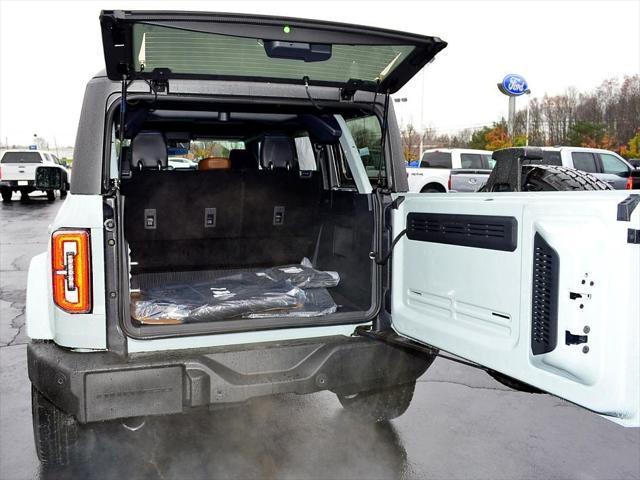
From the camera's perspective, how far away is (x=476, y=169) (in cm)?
1875

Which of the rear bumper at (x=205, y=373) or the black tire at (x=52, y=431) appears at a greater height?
the rear bumper at (x=205, y=373)

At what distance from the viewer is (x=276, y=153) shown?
4.84m

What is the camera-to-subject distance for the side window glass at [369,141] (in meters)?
3.71

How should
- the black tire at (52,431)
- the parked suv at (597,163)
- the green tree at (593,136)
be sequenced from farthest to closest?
the green tree at (593,136), the parked suv at (597,163), the black tire at (52,431)

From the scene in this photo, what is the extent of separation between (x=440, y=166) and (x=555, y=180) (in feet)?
51.8

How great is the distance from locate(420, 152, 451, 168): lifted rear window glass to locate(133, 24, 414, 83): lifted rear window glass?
1594cm

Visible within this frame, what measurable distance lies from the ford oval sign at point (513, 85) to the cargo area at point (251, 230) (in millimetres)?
31917

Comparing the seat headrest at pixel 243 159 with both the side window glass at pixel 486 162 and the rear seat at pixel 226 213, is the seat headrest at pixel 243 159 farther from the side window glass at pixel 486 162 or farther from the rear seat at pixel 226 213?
the side window glass at pixel 486 162

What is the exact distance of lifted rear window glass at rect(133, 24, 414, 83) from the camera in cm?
276

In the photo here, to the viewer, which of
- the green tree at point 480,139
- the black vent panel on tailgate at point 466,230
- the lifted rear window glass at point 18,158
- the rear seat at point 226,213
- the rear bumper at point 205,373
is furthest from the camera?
the green tree at point 480,139

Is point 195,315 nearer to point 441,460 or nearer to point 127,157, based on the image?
point 127,157

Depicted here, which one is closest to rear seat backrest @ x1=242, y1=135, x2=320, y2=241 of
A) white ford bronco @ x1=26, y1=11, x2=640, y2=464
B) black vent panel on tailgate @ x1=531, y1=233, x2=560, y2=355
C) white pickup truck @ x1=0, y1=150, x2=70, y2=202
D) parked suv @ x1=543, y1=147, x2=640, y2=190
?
white ford bronco @ x1=26, y1=11, x2=640, y2=464

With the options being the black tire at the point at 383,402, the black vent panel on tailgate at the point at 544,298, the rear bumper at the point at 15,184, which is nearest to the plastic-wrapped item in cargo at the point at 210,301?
the black tire at the point at 383,402

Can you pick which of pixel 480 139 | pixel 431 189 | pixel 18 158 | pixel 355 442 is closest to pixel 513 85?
pixel 431 189
